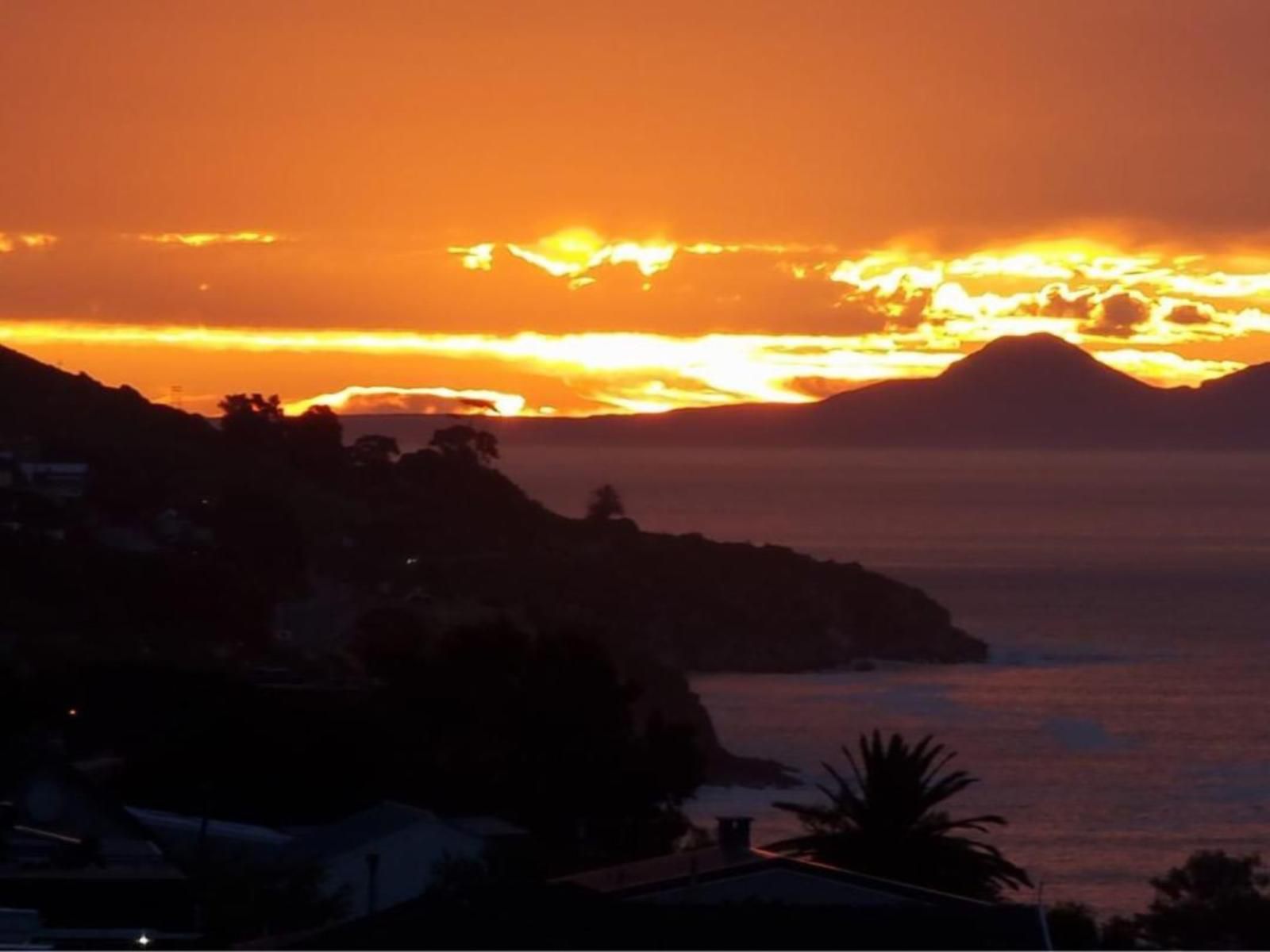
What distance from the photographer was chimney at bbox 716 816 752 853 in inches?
604

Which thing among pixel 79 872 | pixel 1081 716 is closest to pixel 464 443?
pixel 1081 716

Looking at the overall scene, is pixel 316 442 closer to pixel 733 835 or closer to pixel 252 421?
pixel 252 421

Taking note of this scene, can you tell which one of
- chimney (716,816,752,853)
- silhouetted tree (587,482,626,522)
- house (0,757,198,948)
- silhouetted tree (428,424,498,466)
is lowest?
house (0,757,198,948)

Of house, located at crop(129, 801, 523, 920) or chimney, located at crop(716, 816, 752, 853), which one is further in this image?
house, located at crop(129, 801, 523, 920)

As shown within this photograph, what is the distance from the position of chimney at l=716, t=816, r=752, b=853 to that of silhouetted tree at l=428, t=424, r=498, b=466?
8655 centimetres

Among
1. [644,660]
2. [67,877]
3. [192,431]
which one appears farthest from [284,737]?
[192,431]

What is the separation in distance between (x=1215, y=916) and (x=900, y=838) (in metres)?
4.41

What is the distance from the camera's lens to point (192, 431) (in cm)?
9531

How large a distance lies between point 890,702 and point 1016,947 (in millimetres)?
60614

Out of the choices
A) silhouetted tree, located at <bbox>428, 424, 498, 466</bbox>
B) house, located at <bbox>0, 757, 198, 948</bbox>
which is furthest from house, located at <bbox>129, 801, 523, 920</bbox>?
silhouetted tree, located at <bbox>428, 424, 498, 466</bbox>

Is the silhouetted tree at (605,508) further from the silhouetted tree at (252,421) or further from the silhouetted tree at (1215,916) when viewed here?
the silhouetted tree at (1215,916)

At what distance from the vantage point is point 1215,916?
2330 centimetres

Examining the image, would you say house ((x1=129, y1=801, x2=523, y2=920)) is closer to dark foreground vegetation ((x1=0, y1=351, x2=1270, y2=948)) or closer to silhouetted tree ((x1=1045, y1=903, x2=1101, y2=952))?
dark foreground vegetation ((x1=0, y1=351, x2=1270, y2=948))

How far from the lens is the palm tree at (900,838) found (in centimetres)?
2012
